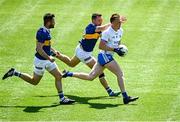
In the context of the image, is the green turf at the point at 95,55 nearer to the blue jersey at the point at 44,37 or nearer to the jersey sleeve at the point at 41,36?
the blue jersey at the point at 44,37

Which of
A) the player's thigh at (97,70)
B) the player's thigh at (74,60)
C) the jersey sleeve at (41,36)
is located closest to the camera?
the jersey sleeve at (41,36)

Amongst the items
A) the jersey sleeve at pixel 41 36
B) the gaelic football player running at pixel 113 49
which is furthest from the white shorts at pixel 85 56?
the jersey sleeve at pixel 41 36

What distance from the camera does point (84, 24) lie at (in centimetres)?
2538

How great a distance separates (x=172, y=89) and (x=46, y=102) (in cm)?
345

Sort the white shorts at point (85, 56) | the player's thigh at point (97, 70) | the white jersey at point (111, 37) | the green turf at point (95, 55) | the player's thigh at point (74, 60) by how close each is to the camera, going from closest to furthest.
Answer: the green turf at point (95, 55) → the white jersey at point (111, 37) → the player's thigh at point (97, 70) → the white shorts at point (85, 56) → the player's thigh at point (74, 60)

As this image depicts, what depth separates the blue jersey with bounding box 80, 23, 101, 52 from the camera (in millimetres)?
16547

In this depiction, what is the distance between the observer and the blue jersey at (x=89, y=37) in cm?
1655

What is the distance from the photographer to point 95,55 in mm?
21578

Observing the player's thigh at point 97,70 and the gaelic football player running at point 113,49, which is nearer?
the gaelic football player running at point 113,49

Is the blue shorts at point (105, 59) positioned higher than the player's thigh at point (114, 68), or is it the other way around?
the blue shorts at point (105, 59)

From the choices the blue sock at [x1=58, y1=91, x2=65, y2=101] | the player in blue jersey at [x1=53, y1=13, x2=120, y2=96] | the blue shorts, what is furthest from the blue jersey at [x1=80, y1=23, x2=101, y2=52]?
the blue sock at [x1=58, y1=91, x2=65, y2=101]

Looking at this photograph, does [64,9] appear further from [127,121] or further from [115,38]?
[127,121]

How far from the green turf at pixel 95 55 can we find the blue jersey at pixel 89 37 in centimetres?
119

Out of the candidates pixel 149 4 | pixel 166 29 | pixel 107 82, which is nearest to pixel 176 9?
pixel 149 4
